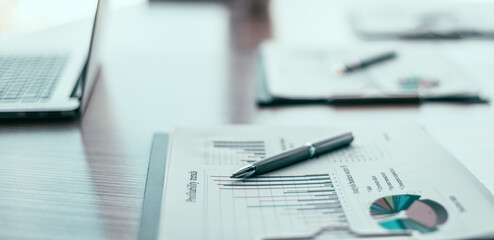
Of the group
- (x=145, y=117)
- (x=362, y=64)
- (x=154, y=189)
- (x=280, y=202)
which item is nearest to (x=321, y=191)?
(x=280, y=202)

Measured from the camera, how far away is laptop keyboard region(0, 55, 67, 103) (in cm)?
66

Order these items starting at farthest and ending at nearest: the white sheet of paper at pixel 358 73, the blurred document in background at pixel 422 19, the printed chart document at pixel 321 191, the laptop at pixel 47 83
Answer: the blurred document in background at pixel 422 19, the white sheet of paper at pixel 358 73, the laptop at pixel 47 83, the printed chart document at pixel 321 191

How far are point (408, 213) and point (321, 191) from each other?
92mm

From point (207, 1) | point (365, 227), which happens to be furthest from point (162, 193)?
point (207, 1)

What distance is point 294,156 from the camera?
543mm

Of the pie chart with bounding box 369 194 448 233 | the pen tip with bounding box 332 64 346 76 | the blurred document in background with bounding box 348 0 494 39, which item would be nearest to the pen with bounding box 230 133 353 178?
the pie chart with bounding box 369 194 448 233

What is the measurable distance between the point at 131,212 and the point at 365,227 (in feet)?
0.78

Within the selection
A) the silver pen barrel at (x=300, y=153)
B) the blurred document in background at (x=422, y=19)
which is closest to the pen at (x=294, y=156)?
the silver pen barrel at (x=300, y=153)

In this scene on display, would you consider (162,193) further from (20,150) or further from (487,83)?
(487,83)

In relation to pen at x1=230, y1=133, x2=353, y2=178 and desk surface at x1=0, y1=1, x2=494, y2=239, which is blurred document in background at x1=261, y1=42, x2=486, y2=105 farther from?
pen at x1=230, y1=133, x2=353, y2=178

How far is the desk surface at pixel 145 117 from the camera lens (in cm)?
48

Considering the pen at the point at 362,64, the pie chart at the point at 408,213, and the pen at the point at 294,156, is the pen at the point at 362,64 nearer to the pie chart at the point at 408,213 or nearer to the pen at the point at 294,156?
the pen at the point at 294,156

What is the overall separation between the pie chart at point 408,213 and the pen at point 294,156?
0.11m

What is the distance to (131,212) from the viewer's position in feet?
1.55
